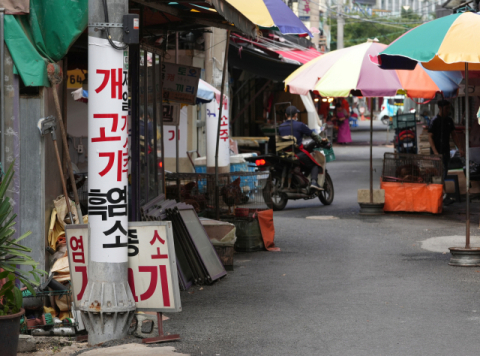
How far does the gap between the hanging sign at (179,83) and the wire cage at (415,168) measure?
4759 millimetres

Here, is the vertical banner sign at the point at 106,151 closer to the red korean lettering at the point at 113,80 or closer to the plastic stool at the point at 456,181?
the red korean lettering at the point at 113,80

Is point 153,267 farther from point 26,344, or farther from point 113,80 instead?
point 113,80

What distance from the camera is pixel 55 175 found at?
7.15m

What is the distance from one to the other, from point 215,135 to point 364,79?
345 centimetres

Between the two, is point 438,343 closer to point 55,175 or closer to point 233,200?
point 55,175

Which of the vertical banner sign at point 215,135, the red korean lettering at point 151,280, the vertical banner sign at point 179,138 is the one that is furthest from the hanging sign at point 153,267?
the vertical banner sign at point 179,138

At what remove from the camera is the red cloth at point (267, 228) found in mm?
9938

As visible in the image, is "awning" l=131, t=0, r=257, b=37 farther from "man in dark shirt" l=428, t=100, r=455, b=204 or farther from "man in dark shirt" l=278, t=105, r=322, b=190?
"man in dark shirt" l=428, t=100, r=455, b=204

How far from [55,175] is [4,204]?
1607 mm

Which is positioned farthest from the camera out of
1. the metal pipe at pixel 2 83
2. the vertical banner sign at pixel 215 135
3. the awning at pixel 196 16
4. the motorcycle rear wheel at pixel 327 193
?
the motorcycle rear wheel at pixel 327 193

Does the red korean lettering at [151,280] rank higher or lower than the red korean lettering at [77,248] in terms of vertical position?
lower

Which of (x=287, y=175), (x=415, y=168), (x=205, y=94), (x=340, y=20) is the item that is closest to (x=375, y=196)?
(x=415, y=168)

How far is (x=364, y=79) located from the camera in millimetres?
12133

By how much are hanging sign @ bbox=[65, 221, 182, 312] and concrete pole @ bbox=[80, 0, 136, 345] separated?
0.50 ft
